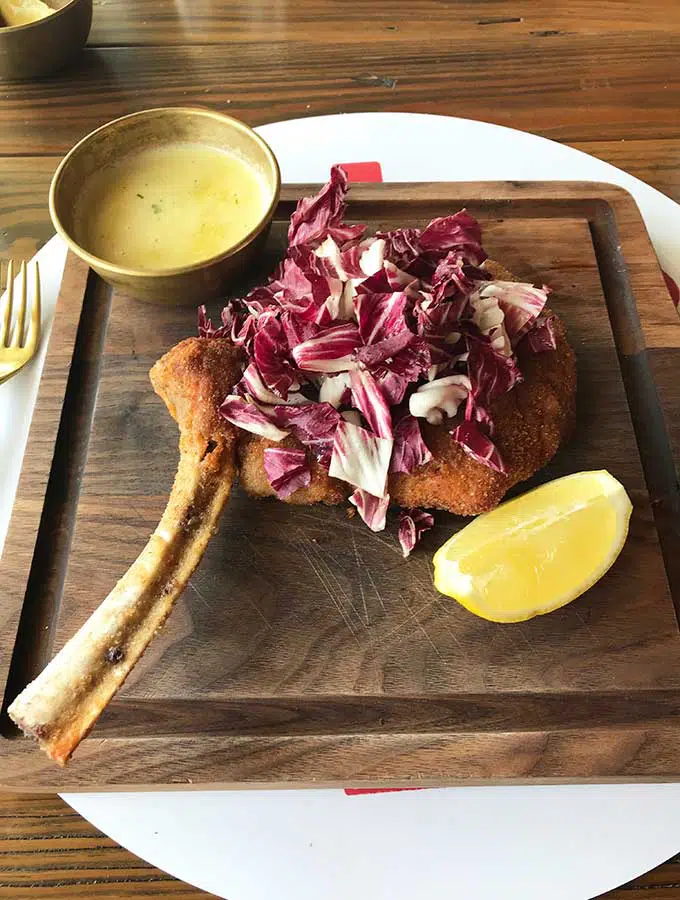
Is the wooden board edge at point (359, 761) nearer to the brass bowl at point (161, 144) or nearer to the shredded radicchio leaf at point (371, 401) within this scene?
the shredded radicchio leaf at point (371, 401)

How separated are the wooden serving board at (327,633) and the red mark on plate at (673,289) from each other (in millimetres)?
268

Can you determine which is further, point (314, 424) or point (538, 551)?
point (314, 424)

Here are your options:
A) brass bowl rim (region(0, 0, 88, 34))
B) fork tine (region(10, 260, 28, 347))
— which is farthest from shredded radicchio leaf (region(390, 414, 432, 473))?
brass bowl rim (region(0, 0, 88, 34))

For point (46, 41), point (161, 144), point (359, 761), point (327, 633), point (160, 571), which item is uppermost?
point (46, 41)

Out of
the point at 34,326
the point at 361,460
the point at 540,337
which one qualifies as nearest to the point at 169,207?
the point at 34,326

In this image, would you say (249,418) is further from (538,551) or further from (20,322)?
(20,322)

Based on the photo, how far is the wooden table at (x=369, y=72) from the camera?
3.18m

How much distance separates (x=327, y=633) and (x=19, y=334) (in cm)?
144

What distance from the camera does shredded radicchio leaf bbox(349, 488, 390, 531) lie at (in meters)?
1.97

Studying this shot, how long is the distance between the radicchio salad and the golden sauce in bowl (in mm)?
443

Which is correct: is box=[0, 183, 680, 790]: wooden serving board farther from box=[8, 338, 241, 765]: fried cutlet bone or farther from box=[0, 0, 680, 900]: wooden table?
box=[0, 0, 680, 900]: wooden table

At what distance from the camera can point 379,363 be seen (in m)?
1.94

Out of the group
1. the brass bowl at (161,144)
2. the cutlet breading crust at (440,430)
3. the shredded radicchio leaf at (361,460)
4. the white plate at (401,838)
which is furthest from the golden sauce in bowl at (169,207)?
the white plate at (401,838)

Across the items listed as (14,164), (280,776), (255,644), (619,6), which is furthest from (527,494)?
(619,6)
